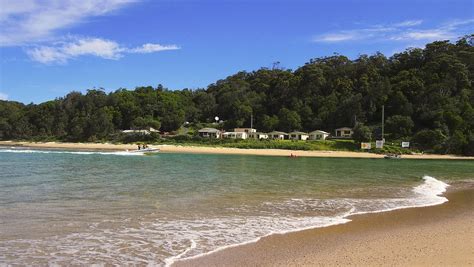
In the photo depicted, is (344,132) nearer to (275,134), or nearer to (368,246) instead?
(275,134)

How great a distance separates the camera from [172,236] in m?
10.5

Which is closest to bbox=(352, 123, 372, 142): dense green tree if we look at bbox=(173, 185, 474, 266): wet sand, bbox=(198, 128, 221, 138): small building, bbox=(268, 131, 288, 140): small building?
bbox=(268, 131, 288, 140): small building

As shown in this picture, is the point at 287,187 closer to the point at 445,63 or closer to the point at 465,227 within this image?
the point at 465,227

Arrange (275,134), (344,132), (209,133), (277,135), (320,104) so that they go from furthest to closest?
(320,104) → (209,133) → (277,135) → (275,134) → (344,132)

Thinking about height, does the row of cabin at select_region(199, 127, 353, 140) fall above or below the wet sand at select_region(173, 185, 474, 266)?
above

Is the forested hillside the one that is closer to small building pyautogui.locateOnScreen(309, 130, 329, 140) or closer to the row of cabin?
the row of cabin

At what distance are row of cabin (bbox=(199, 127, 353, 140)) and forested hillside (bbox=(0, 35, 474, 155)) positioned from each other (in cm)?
427

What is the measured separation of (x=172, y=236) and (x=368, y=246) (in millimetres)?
4663

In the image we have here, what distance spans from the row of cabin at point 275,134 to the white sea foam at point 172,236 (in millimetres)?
78456

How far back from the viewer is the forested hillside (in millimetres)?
85938

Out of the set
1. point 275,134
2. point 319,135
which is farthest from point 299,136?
point 275,134

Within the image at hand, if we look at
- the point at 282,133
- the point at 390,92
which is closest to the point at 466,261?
the point at 282,133

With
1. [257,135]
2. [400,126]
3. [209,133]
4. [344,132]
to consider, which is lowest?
[257,135]

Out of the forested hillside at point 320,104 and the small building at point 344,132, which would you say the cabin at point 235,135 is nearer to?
the forested hillside at point 320,104
